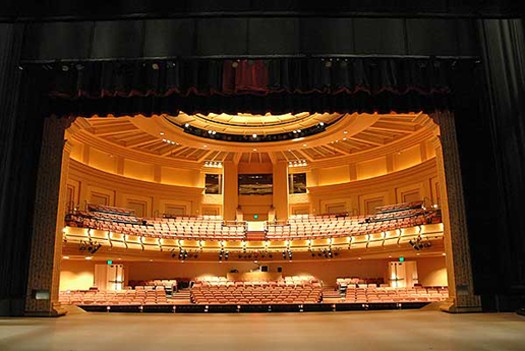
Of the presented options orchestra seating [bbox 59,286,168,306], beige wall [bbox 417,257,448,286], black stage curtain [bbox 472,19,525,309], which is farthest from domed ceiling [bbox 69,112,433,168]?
black stage curtain [bbox 472,19,525,309]

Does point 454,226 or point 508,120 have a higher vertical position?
point 508,120

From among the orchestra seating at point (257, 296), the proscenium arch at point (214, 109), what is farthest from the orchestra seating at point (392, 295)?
the proscenium arch at point (214, 109)

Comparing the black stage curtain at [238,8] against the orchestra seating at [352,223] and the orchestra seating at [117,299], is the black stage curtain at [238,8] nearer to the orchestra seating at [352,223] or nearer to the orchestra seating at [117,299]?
the orchestra seating at [117,299]

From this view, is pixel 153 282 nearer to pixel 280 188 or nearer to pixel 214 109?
pixel 280 188

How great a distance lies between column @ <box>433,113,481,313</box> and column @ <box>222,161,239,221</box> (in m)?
14.5

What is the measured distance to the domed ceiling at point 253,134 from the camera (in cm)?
1670

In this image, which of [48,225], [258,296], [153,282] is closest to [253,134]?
[153,282]

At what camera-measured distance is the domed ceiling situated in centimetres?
1670

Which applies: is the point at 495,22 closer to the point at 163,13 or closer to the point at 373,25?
the point at 373,25

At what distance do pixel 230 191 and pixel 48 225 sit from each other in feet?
47.9

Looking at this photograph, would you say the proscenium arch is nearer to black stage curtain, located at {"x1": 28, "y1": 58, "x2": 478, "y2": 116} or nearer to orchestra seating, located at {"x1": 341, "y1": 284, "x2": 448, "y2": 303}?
black stage curtain, located at {"x1": 28, "y1": 58, "x2": 478, "y2": 116}

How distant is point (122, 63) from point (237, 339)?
178 inches

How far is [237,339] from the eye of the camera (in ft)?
16.7

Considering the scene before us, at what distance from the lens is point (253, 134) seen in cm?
1988
